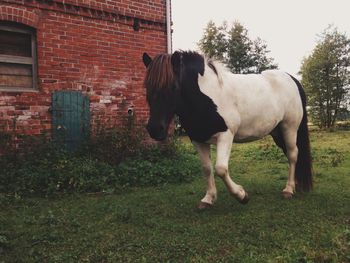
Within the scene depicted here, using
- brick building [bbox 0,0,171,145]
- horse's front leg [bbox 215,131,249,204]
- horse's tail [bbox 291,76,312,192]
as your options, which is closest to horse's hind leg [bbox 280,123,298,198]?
horse's tail [bbox 291,76,312,192]

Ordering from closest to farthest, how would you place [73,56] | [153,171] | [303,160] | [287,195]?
[287,195]
[303,160]
[153,171]
[73,56]

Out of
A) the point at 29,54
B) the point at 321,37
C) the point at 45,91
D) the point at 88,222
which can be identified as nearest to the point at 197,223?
the point at 88,222

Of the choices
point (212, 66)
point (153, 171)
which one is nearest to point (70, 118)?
point (153, 171)

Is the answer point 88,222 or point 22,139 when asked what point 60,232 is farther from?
point 22,139

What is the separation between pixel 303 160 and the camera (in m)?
5.13

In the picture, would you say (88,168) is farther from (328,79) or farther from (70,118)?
(328,79)

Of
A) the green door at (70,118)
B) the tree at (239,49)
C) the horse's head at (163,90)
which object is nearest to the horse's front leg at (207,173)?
the horse's head at (163,90)

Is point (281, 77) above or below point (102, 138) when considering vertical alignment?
above

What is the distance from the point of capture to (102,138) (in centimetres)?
685

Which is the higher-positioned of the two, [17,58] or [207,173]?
[17,58]

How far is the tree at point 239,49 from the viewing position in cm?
3406

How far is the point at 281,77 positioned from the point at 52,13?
470cm

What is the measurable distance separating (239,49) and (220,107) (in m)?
31.4

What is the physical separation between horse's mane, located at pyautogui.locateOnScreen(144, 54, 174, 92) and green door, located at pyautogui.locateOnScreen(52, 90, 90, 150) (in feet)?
11.9
